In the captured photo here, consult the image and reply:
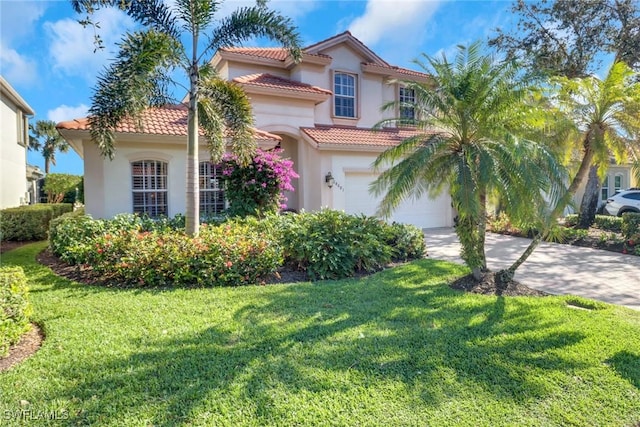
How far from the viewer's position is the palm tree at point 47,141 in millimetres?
41062

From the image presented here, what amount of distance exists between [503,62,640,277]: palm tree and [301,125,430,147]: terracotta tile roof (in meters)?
7.12

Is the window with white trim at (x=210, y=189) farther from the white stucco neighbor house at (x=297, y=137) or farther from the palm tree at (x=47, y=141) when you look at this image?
the palm tree at (x=47, y=141)

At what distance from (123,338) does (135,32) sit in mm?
6661

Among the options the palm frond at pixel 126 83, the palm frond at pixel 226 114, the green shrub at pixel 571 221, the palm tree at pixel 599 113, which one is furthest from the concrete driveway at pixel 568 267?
the palm frond at pixel 126 83

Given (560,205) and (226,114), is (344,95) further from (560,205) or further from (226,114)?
(560,205)

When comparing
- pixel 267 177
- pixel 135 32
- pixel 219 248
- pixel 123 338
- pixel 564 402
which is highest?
pixel 135 32

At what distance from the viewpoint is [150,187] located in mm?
12453

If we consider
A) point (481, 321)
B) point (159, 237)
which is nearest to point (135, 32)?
point (159, 237)

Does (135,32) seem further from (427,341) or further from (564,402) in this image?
(564,402)

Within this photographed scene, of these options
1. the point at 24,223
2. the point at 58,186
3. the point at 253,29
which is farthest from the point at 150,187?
the point at 58,186

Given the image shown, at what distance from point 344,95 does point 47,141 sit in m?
41.2

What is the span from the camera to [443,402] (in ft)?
11.8

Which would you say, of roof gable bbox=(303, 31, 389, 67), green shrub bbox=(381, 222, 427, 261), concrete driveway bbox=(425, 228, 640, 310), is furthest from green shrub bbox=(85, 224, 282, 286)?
roof gable bbox=(303, 31, 389, 67)

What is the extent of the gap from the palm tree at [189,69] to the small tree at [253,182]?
191 centimetres
